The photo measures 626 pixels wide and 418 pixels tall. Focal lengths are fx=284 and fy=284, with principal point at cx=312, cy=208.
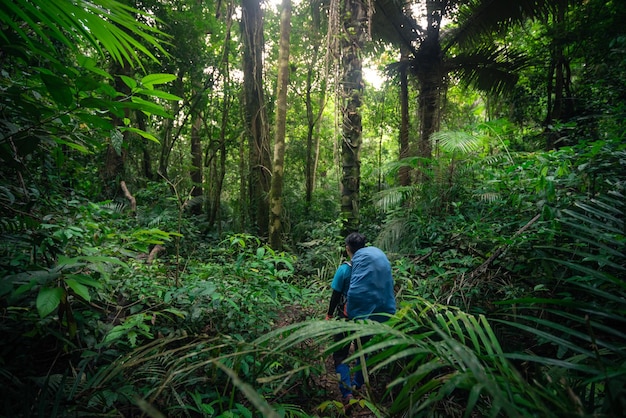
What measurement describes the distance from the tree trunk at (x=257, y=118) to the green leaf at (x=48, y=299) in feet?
17.1

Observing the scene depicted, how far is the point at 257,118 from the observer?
6.63 metres

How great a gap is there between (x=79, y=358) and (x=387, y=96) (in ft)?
34.7

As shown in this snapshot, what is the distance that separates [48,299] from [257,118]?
19.8ft

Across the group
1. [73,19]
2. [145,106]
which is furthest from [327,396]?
[73,19]

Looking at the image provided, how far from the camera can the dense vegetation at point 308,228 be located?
107 cm

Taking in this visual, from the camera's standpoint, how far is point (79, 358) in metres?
1.80

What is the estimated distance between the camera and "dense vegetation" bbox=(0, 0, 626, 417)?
1.07m

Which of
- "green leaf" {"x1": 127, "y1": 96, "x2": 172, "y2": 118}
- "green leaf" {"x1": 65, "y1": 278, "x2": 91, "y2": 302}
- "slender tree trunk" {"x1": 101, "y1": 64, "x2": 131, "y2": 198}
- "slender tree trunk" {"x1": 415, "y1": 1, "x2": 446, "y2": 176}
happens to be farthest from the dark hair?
"slender tree trunk" {"x1": 101, "y1": 64, "x2": 131, "y2": 198}

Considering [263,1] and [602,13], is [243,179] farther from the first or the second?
[602,13]

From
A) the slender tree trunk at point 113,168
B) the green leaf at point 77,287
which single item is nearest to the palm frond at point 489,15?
the slender tree trunk at point 113,168

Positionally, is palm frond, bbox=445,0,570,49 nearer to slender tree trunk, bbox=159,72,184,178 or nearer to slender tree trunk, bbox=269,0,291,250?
slender tree trunk, bbox=269,0,291,250

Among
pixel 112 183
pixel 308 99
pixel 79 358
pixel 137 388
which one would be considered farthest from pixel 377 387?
pixel 308 99

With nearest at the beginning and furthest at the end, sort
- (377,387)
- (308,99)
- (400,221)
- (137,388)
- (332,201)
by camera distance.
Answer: (137,388) → (377,387) → (400,221) → (332,201) → (308,99)

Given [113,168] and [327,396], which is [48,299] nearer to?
[327,396]
